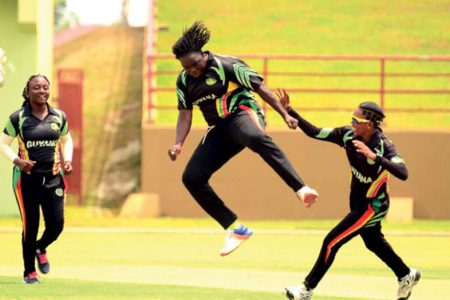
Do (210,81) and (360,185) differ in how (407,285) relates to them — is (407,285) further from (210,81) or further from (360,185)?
(210,81)

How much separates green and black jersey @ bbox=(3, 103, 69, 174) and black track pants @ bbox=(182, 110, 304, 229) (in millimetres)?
1434

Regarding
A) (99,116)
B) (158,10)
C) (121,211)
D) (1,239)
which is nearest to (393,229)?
(121,211)

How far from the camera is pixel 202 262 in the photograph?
17875 mm

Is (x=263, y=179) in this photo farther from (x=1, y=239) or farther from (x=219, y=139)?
(x=219, y=139)

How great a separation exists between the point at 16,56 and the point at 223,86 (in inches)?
532

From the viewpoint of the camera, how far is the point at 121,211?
2656cm

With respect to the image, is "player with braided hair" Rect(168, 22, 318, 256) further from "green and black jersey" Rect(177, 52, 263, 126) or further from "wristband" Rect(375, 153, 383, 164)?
"wristband" Rect(375, 153, 383, 164)

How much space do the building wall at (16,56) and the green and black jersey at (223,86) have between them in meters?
12.9

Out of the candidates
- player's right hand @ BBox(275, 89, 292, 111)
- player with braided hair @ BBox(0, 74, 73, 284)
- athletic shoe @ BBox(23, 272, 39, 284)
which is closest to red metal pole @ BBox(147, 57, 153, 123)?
player with braided hair @ BBox(0, 74, 73, 284)

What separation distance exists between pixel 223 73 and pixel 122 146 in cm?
1621

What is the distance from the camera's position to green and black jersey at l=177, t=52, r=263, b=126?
13.3 metres

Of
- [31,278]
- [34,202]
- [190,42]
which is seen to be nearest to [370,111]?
[190,42]

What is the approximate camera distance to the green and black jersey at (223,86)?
13320 mm

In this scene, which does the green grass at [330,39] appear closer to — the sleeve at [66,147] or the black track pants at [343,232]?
the sleeve at [66,147]
